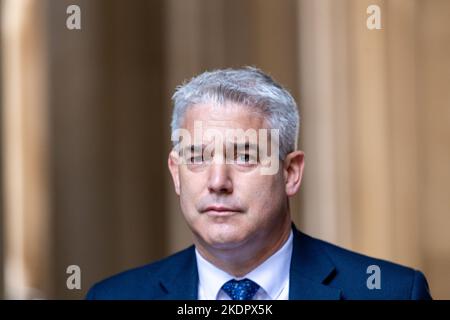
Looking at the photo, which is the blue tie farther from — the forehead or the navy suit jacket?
the forehead

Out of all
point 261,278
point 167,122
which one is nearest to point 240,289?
point 261,278

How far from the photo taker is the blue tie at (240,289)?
2.62 m

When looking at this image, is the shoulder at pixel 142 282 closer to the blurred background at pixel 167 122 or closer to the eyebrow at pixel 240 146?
the eyebrow at pixel 240 146

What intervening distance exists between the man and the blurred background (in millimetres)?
2301

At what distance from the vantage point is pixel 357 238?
203 inches

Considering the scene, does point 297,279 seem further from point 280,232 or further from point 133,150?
point 133,150

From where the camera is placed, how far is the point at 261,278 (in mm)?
2637

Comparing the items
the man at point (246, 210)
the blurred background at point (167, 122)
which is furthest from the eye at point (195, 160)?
the blurred background at point (167, 122)

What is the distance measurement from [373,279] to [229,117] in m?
0.67

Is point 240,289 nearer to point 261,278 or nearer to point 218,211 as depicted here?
point 261,278

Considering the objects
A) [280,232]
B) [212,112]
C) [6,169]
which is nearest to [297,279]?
[280,232]

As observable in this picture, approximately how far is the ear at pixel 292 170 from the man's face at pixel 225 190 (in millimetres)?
115
